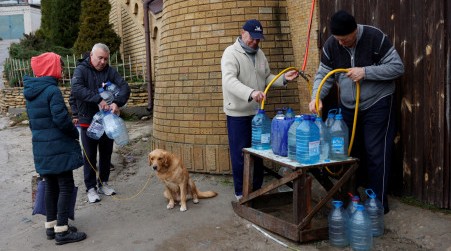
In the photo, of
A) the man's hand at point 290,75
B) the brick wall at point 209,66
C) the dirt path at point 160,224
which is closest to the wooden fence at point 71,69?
the brick wall at point 209,66

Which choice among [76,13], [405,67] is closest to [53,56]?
[405,67]

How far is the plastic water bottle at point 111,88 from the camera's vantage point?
5.18 m

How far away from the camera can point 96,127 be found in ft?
16.7

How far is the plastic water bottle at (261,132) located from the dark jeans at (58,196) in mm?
1849

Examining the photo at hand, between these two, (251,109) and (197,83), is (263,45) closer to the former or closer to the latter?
(197,83)

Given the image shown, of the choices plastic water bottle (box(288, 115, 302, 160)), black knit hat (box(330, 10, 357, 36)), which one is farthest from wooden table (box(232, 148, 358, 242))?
black knit hat (box(330, 10, 357, 36))

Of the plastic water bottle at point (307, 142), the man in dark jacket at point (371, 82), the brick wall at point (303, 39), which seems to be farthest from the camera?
the brick wall at point (303, 39)

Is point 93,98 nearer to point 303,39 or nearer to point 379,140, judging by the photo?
point 303,39

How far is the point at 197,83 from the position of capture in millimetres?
5871

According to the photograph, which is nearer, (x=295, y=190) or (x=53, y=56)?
(x=295, y=190)

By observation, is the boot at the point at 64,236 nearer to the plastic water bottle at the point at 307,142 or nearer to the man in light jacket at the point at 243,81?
the man in light jacket at the point at 243,81

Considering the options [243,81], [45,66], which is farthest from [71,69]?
[243,81]

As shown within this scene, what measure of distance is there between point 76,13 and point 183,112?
13.9 meters

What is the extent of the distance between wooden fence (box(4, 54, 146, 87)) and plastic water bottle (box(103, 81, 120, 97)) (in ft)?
23.8
